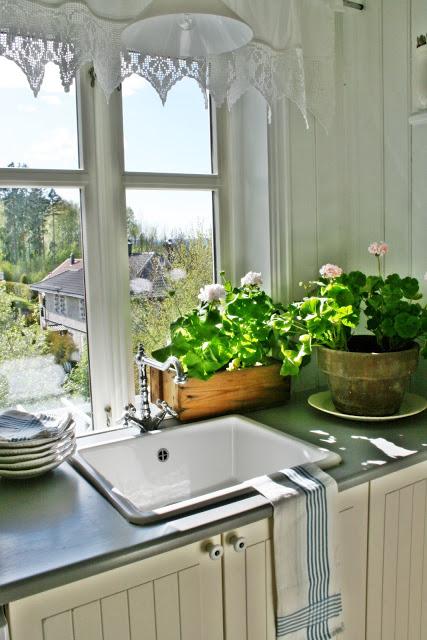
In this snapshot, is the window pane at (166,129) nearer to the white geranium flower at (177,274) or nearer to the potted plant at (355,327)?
the white geranium flower at (177,274)

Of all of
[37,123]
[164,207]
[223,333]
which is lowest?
[223,333]

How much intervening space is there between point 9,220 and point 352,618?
1.30 m

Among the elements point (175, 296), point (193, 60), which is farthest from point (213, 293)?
point (193, 60)

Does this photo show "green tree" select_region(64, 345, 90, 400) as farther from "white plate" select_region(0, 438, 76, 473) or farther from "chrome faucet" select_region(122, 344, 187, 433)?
"white plate" select_region(0, 438, 76, 473)

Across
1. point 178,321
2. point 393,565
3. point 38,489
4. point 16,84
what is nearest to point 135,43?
point 16,84

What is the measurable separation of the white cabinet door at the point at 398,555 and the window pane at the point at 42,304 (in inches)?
34.7

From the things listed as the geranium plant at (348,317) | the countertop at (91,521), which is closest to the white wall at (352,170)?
the geranium plant at (348,317)

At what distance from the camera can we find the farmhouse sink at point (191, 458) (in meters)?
1.55

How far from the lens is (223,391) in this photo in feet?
5.88

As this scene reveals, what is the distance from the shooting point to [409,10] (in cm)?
184

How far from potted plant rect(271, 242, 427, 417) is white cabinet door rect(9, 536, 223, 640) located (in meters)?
0.68

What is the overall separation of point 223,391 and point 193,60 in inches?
35.1

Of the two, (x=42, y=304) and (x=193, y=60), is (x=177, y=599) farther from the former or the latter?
(x=193, y=60)

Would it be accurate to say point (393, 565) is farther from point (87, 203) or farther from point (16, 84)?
point (16, 84)
